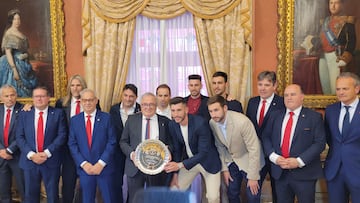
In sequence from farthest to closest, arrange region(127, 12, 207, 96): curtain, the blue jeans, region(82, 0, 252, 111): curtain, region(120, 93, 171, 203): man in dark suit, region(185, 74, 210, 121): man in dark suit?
region(127, 12, 207, 96): curtain < region(82, 0, 252, 111): curtain < region(185, 74, 210, 121): man in dark suit < the blue jeans < region(120, 93, 171, 203): man in dark suit

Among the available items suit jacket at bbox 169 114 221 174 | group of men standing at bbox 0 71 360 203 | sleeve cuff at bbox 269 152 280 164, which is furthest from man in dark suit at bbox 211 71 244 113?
sleeve cuff at bbox 269 152 280 164

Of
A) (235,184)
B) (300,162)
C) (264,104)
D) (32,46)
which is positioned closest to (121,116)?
(235,184)

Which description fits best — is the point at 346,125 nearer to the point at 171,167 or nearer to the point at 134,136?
the point at 171,167

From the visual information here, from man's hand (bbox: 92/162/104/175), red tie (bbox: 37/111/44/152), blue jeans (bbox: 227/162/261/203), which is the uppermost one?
red tie (bbox: 37/111/44/152)

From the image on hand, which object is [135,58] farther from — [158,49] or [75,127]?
[75,127]

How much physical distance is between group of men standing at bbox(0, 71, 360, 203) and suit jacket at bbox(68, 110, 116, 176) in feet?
0.04

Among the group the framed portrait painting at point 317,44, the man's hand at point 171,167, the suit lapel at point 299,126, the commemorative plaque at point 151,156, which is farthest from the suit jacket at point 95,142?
the framed portrait painting at point 317,44

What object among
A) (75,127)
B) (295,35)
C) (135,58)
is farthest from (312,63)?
(75,127)

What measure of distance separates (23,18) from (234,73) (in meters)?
3.38

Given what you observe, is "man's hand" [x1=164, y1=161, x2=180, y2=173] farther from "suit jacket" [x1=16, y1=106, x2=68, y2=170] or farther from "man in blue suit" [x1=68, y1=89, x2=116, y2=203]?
"suit jacket" [x1=16, y1=106, x2=68, y2=170]

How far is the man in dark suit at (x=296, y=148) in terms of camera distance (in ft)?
12.1

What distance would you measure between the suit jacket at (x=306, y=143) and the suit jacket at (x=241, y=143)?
0.18 metres

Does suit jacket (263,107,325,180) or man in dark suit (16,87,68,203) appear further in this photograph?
man in dark suit (16,87,68,203)

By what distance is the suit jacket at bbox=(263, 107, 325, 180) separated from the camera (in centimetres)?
368
